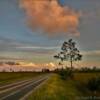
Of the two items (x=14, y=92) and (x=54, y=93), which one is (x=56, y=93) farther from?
(x=14, y=92)

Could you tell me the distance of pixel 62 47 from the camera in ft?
364

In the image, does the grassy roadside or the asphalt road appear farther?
the asphalt road

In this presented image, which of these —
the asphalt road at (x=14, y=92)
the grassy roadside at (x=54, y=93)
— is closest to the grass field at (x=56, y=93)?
the grassy roadside at (x=54, y=93)

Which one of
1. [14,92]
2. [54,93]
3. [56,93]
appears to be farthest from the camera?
[14,92]

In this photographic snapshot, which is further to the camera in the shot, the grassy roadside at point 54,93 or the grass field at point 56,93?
the grass field at point 56,93

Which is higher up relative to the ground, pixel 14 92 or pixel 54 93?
pixel 14 92

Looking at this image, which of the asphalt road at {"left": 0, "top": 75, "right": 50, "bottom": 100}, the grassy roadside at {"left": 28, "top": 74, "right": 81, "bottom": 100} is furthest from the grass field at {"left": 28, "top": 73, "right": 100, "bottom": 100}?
the asphalt road at {"left": 0, "top": 75, "right": 50, "bottom": 100}

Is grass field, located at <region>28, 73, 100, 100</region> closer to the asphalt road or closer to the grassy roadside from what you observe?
the grassy roadside

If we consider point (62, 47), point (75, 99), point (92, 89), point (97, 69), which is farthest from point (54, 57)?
point (75, 99)

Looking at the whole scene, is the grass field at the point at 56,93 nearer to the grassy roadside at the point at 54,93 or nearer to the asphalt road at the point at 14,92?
the grassy roadside at the point at 54,93

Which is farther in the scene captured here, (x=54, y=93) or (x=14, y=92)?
Answer: (x=14, y=92)

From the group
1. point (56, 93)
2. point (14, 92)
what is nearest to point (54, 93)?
point (56, 93)

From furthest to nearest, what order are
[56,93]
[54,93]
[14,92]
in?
[14,92] → [56,93] → [54,93]

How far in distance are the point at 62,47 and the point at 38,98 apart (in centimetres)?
9046
